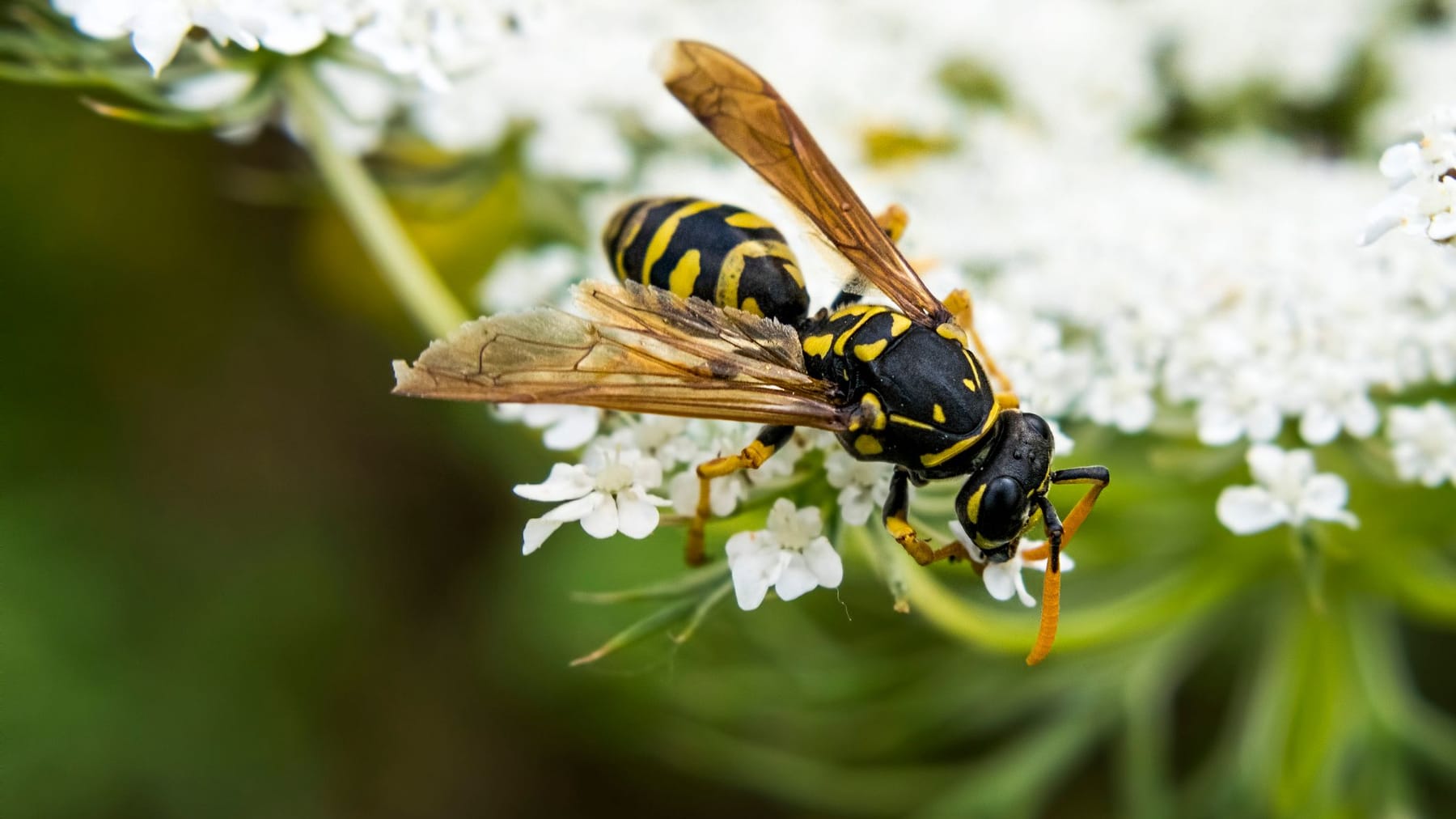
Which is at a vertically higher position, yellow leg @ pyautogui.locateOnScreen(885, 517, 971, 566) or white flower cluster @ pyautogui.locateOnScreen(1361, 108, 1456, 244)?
white flower cluster @ pyautogui.locateOnScreen(1361, 108, 1456, 244)

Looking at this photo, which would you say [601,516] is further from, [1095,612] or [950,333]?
[1095,612]

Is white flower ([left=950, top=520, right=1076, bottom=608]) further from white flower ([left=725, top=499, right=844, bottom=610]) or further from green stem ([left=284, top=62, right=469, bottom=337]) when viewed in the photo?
green stem ([left=284, top=62, right=469, bottom=337])

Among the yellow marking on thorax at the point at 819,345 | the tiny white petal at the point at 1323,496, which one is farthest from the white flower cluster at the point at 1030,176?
the yellow marking on thorax at the point at 819,345

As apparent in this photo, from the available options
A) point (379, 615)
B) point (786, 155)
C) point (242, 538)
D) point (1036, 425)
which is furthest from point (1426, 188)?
point (242, 538)

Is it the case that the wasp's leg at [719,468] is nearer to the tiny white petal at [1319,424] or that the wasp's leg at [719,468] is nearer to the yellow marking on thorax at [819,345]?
the yellow marking on thorax at [819,345]

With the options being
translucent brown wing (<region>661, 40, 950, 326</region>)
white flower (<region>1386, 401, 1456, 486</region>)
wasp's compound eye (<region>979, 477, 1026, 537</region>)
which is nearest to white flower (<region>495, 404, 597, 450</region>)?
translucent brown wing (<region>661, 40, 950, 326</region>)

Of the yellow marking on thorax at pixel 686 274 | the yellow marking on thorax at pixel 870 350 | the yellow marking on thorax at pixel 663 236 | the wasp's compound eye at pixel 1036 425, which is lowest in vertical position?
the wasp's compound eye at pixel 1036 425
